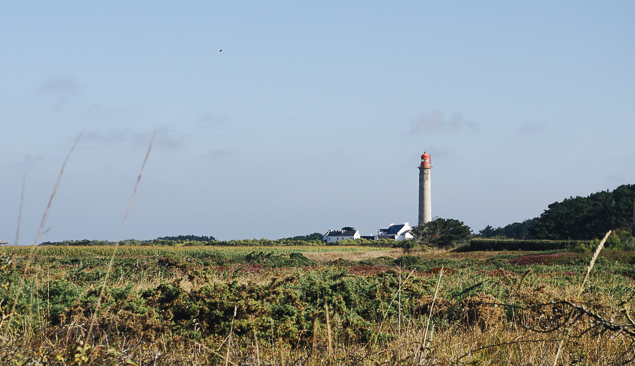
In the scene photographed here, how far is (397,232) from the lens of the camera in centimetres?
8962

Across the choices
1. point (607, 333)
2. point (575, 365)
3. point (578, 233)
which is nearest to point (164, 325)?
point (575, 365)

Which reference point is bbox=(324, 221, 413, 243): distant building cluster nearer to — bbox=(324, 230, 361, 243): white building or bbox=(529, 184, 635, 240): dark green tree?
bbox=(324, 230, 361, 243): white building

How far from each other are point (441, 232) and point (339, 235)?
1530 inches

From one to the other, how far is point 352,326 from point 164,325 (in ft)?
6.11

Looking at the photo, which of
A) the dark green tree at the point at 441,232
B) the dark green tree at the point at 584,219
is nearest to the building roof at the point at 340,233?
the dark green tree at the point at 441,232

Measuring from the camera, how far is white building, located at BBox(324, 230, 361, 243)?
301ft

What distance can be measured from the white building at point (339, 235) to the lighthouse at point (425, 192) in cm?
2624

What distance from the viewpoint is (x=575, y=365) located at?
3.56 m

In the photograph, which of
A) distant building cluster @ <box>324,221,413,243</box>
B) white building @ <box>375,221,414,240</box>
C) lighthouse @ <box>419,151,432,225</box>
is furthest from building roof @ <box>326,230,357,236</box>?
lighthouse @ <box>419,151,432,225</box>

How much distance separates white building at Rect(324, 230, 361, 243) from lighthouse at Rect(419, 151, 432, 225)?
2624cm

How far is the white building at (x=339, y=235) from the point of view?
91.7m

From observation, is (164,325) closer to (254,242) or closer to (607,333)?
(607,333)

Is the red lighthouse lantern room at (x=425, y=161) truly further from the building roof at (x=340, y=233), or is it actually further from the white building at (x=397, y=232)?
the building roof at (x=340, y=233)

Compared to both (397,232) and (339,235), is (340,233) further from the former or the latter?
(397,232)
